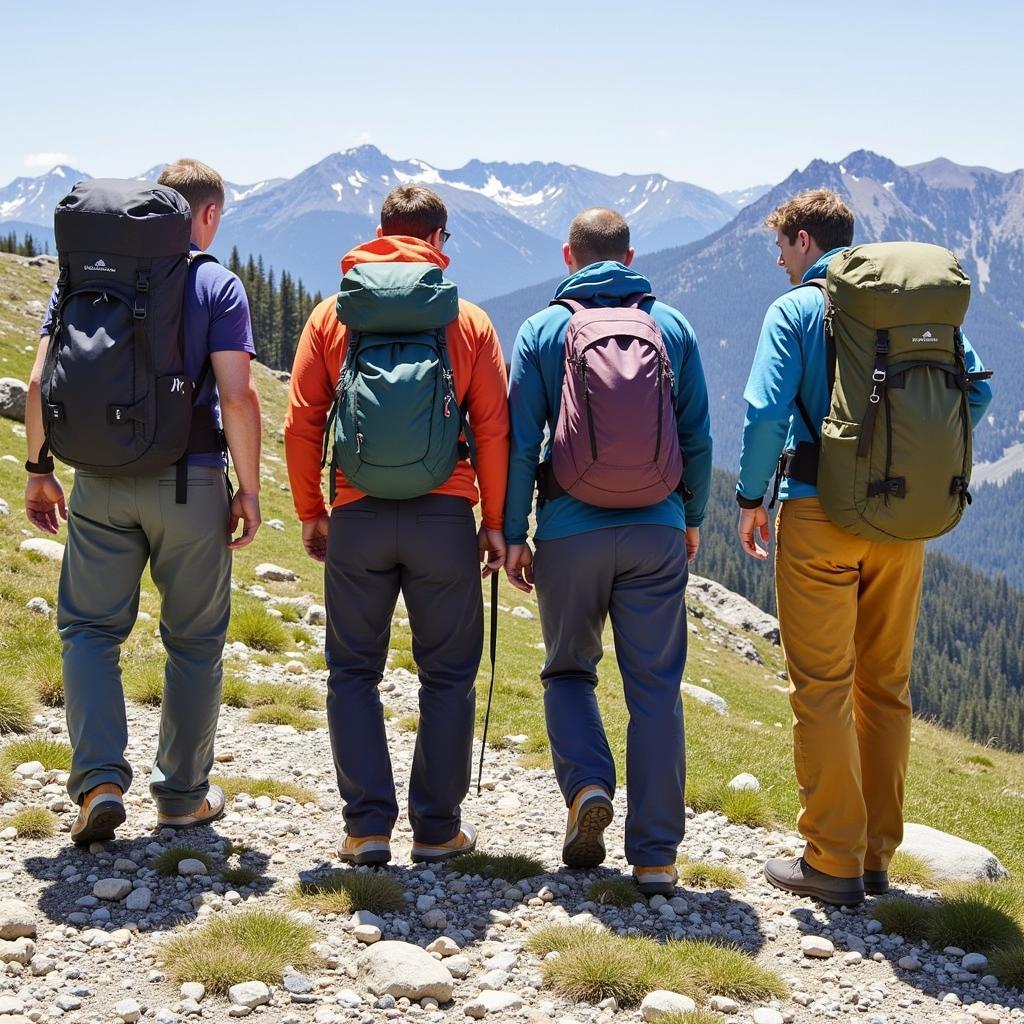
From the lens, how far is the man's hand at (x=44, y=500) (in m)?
6.51

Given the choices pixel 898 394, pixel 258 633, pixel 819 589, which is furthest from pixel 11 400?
pixel 898 394

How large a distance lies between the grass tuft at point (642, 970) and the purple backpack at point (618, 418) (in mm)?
2326

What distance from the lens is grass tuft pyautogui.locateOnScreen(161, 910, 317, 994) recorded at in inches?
188

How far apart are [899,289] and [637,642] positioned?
8.02 ft

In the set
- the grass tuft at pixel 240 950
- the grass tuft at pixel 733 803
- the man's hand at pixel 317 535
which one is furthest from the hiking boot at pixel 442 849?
the grass tuft at pixel 733 803

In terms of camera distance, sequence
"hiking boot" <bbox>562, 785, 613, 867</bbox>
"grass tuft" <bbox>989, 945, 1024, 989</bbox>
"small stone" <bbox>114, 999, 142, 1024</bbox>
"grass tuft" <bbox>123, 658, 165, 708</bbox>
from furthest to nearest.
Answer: "grass tuft" <bbox>123, 658, 165, 708</bbox>
"hiking boot" <bbox>562, 785, 613, 867</bbox>
"grass tuft" <bbox>989, 945, 1024, 989</bbox>
"small stone" <bbox>114, 999, 142, 1024</bbox>

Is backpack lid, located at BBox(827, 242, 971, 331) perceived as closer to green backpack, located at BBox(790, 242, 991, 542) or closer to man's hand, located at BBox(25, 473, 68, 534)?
green backpack, located at BBox(790, 242, 991, 542)

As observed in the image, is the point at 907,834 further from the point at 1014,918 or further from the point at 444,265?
the point at 444,265

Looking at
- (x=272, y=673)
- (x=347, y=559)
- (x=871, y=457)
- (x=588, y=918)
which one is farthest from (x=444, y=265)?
(x=272, y=673)

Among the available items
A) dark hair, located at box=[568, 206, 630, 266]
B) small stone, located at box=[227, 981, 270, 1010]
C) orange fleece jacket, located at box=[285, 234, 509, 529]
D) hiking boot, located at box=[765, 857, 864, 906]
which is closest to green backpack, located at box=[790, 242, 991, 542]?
dark hair, located at box=[568, 206, 630, 266]

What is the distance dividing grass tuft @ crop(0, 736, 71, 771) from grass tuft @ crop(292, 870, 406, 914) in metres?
2.56

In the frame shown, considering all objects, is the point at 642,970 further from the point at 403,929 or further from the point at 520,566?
the point at 520,566

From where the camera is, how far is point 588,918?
5738 millimetres

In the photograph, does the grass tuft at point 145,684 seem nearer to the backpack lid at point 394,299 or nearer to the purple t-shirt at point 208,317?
the purple t-shirt at point 208,317
